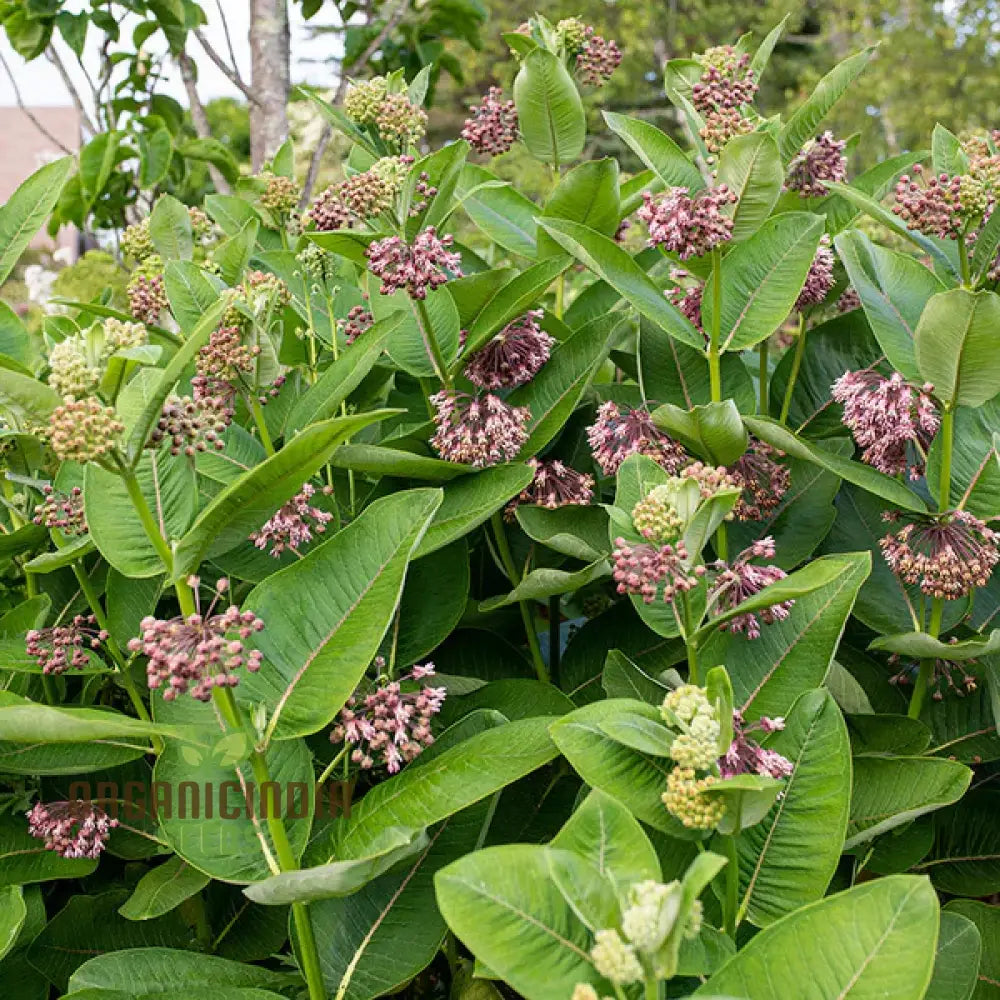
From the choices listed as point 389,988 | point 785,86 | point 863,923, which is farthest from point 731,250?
point 785,86

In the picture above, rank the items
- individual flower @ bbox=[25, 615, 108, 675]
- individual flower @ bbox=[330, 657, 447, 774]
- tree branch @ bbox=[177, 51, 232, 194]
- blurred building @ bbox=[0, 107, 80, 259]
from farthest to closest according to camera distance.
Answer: blurred building @ bbox=[0, 107, 80, 259] < tree branch @ bbox=[177, 51, 232, 194] < individual flower @ bbox=[25, 615, 108, 675] < individual flower @ bbox=[330, 657, 447, 774]

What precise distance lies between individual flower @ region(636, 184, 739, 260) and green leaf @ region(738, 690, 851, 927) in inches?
26.1

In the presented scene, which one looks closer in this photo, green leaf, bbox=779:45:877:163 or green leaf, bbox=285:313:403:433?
green leaf, bbox=285:313:403:433

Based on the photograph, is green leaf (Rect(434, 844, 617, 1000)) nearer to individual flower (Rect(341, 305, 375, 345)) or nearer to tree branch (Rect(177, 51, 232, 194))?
individual flower (Rect(341, 305, 375, 345))

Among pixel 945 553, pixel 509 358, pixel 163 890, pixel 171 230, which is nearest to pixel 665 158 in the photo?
pixel 509 358

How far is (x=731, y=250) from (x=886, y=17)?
96.1 ft

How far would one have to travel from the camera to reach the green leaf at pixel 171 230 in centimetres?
232

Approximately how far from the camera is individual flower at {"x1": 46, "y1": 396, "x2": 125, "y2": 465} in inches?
44.9

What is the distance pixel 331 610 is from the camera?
1.40m

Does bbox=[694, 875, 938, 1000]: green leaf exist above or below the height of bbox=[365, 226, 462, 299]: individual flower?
below

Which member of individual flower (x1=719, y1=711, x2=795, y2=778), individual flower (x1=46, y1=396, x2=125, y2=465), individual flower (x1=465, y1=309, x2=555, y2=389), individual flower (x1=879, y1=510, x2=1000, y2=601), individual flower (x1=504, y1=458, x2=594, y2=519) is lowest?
individual flower (x1=719, y1=711, x2=795, y2=778)

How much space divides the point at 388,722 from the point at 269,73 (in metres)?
4.60

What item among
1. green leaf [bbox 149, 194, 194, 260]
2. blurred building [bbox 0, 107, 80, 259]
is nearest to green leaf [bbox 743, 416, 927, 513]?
green leaf [bbox 149, 194, 194, 260]

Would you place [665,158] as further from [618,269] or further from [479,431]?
[479,431]
